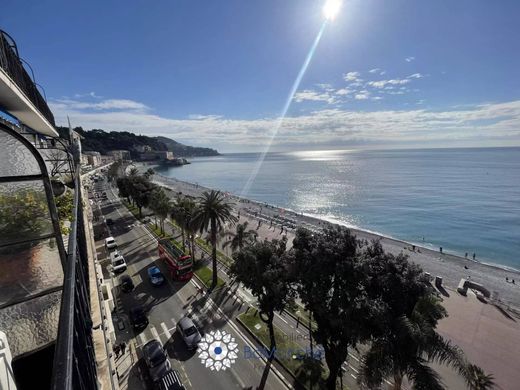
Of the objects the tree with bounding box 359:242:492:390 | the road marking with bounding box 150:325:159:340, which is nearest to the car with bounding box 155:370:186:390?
the road marking with bounding box 150:325:159:340

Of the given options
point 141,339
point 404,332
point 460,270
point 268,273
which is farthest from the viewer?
point 460,270

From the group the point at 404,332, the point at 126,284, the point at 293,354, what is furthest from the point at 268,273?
the point at 126,284

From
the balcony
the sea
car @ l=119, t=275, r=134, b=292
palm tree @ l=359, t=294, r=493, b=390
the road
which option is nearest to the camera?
the balcony

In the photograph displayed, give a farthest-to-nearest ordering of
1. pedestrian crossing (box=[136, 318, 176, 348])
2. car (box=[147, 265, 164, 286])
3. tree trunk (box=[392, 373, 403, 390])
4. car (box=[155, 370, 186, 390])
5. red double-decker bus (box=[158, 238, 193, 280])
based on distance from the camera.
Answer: red double-decker bus (box=[158, 238, 193, 280]) < car (box=[147, 265, 164, 286]) < pedestrian crossing (box=[136, 318, 176, 348]) < car (box=[155, 370, 186, 390]) < tree trunk (box=[392, 373, 403, 390])

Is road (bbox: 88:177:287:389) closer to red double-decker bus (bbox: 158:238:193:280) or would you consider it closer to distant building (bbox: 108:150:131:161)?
red double-decker bus (bbox: 158:238:193:280)

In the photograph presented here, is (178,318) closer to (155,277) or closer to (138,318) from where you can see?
(138,318)

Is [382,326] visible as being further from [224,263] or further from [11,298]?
[224,263]
